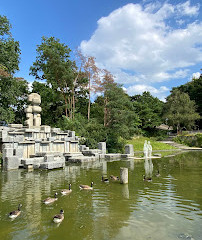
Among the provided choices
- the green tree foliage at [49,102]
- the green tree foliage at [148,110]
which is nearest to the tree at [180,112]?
the green tree foliage at [148,110]

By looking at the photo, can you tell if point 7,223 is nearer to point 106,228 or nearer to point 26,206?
point 26,206

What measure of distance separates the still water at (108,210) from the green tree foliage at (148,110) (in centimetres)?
3892

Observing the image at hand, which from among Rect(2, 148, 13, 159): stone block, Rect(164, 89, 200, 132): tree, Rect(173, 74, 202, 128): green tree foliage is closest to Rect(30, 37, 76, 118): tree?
Rect(2, 148, 13, 159): stone block

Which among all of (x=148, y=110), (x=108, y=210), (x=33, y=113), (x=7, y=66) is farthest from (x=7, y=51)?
(x=148, y=110)

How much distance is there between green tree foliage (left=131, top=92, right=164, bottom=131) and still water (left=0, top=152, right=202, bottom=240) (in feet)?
128

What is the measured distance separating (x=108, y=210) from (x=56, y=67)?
24.6 meters

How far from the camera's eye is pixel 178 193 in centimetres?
836

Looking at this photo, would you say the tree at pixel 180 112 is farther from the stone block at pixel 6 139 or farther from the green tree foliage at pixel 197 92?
the stone block at pixel 6 139

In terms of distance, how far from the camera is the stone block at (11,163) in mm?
13820

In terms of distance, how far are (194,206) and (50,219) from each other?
14.5 feet

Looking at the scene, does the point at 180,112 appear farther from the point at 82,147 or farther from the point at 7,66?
the point at 7,66

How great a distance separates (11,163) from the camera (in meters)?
14.0

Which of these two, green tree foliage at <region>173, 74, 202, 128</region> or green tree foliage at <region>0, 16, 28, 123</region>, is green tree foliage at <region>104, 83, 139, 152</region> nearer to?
green tree foliage at <region>0, 16, 28, 123</region>

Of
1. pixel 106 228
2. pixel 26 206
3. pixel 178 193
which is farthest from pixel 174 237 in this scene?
pixel 26 206
